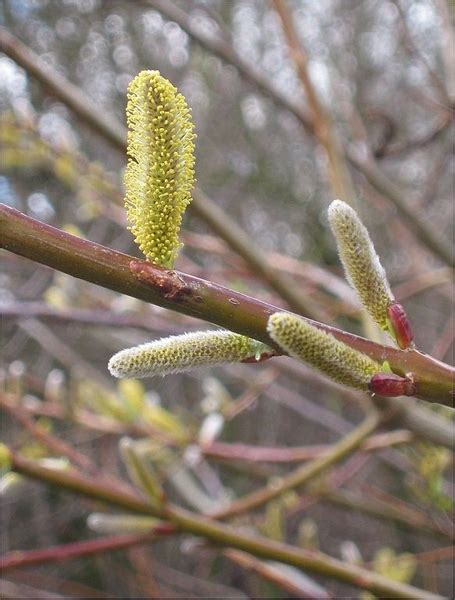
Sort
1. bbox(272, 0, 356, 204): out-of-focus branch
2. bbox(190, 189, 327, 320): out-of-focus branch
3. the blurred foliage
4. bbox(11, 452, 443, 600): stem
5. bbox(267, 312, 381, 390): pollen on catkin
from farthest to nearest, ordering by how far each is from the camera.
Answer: the blurred foliage, bbox(272, 0, 356, 204): out-of-focus branch, bbox(190, 189, 327, 320): out-of-focus branch, bbox(11, 452, 443, 600): stem, bbox(267, 312, 381, 390): pollen on catkin

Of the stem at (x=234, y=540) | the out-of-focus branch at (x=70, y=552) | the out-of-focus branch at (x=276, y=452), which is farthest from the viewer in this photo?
the out-of-focus branch at (x=276, y=452)

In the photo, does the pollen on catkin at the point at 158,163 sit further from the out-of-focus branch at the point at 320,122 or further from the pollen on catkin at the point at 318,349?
the out-of-focus branch at the point at 320,122

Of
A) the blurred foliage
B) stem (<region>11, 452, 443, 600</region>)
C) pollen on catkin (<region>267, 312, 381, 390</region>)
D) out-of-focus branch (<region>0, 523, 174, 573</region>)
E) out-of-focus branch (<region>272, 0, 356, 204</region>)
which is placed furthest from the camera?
the blurred foliage

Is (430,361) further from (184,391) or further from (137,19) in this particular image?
(137,19)

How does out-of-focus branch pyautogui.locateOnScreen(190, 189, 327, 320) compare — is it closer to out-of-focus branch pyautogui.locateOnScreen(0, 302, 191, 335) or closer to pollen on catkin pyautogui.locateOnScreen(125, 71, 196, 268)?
out-of-focus branch pyautogui.locateOnScreen(0, 302, 191, 335)

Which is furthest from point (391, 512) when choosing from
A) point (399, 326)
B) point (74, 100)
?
point (399, 326)

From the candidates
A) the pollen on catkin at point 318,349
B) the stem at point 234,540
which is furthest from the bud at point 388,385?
the stem at point 234,540

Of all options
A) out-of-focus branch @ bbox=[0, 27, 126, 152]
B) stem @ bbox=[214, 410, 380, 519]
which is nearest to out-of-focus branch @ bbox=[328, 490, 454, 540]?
stem @ bbox=[214, 410, 380, 519]
